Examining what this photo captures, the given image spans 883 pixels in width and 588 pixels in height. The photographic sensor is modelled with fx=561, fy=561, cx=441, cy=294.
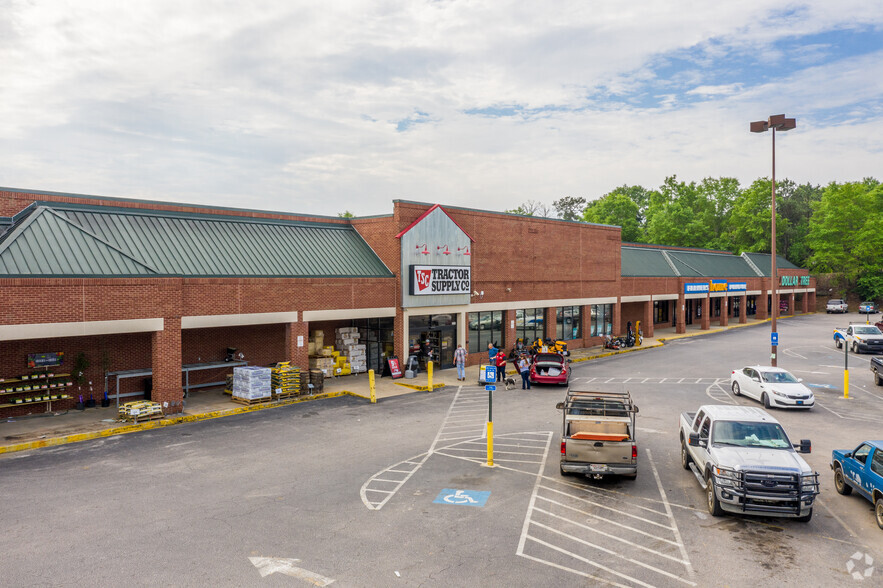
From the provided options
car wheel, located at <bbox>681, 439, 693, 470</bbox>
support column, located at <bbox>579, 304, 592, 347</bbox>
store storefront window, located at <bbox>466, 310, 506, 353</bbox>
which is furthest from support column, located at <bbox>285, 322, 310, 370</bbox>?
support column, located at <bbox>579, 304, 592, 347</bbox>

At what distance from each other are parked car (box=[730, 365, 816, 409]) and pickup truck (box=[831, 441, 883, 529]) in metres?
9.24

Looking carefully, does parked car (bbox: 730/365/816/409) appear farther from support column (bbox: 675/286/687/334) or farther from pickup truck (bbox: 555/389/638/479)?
support column (bbox: 675/286/687/334)

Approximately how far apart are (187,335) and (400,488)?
595 inches

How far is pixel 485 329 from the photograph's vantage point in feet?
112

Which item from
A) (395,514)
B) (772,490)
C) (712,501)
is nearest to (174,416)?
(395,514)

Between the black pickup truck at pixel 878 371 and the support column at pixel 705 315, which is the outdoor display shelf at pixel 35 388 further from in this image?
the support column at pixel 705 315

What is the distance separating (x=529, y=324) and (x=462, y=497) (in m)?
25.4

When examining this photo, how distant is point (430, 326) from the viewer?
31156 mm

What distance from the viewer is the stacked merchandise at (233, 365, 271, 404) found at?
22.3 m

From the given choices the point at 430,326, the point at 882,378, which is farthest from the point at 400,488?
the point at 882,378

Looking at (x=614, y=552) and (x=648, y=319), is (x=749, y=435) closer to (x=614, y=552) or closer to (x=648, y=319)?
(x=614, y=552)

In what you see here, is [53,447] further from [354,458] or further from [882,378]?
[882,378]

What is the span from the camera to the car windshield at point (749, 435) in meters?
12.4

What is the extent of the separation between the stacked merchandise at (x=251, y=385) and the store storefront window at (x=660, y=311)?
44.4 metres
